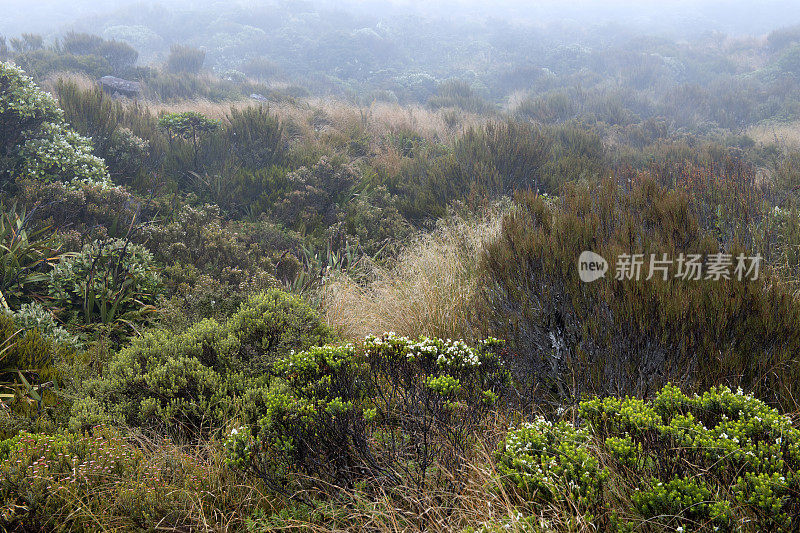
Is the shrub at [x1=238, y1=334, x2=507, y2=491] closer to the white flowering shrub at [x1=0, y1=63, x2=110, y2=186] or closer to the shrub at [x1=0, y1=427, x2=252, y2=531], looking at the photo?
the shrub at [x1=0, y1=427, x2=252, y2=531]

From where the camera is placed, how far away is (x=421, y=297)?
4219 millimetres

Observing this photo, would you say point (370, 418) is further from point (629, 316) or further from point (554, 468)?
point (629, 316)

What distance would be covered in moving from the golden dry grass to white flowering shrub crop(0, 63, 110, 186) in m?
3.67

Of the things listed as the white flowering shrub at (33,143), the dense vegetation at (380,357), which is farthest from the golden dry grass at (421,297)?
the white flowering shrub at (33,143)

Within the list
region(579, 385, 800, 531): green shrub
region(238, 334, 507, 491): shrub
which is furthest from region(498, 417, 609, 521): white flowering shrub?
region(238, 334, 507, 491): shrub

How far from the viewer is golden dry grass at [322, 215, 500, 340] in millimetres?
3803

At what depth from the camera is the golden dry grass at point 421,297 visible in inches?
150

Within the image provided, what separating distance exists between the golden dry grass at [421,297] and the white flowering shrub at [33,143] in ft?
12.0

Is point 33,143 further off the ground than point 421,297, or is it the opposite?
point 33,143

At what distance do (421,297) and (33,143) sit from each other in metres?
5.72

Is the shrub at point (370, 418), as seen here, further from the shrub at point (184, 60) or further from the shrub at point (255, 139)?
the shrub at point (184, 60)

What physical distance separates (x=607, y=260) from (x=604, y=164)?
775 centimetres

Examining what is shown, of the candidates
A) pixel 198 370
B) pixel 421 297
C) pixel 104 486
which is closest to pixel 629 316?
pixel 421 297

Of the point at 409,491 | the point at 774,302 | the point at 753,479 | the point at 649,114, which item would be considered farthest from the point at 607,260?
the point at 649,114
